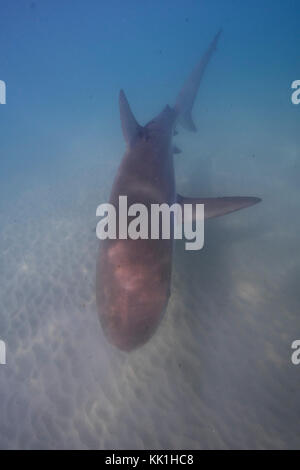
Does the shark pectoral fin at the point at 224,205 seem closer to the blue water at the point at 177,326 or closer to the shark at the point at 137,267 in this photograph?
the shark at the point at 137,267

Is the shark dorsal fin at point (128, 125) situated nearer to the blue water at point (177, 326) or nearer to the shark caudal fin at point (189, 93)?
the shark caudal fin at point (189, 93)

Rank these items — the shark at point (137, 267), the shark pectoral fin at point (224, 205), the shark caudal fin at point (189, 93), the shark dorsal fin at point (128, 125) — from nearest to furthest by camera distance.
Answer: the shark at point (137, 267) → the shark pectoral fin at point (224, 205) → the shark dorsal fin at point (128, 125) → the shark caudal fin at point (189, 93)

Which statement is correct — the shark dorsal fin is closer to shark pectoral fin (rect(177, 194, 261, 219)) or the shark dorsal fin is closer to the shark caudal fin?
shark pectoral fin (rect(177, 194, 261, 219))

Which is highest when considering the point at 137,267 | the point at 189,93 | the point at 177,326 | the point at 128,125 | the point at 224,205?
the point at 189,93

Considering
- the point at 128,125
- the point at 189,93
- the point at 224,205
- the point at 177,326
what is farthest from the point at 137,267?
the point at 189,93

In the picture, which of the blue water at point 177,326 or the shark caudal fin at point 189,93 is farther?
the shark caudal fin at point 189,93

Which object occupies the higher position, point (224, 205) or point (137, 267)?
point (224, 205)

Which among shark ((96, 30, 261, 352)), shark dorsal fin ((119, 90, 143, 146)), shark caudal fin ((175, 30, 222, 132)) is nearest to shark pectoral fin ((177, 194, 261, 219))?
shark ((96, 30, 261, 352))

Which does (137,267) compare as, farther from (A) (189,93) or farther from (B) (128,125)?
(A) (189,93)

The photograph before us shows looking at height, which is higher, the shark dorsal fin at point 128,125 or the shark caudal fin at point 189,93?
the shark caudal fin at point 189,93

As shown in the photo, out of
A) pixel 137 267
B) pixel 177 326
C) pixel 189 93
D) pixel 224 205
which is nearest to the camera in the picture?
pixel 137 267

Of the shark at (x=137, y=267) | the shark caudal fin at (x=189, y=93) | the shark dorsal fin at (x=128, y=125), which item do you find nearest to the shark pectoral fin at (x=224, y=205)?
the shark at (x=137, y=267)

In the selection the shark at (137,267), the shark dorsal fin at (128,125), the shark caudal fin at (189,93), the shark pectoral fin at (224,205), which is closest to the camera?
the shark at (137,267)

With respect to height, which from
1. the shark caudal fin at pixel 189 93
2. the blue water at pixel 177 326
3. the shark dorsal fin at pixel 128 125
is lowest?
the blue water at pixel 177 326
